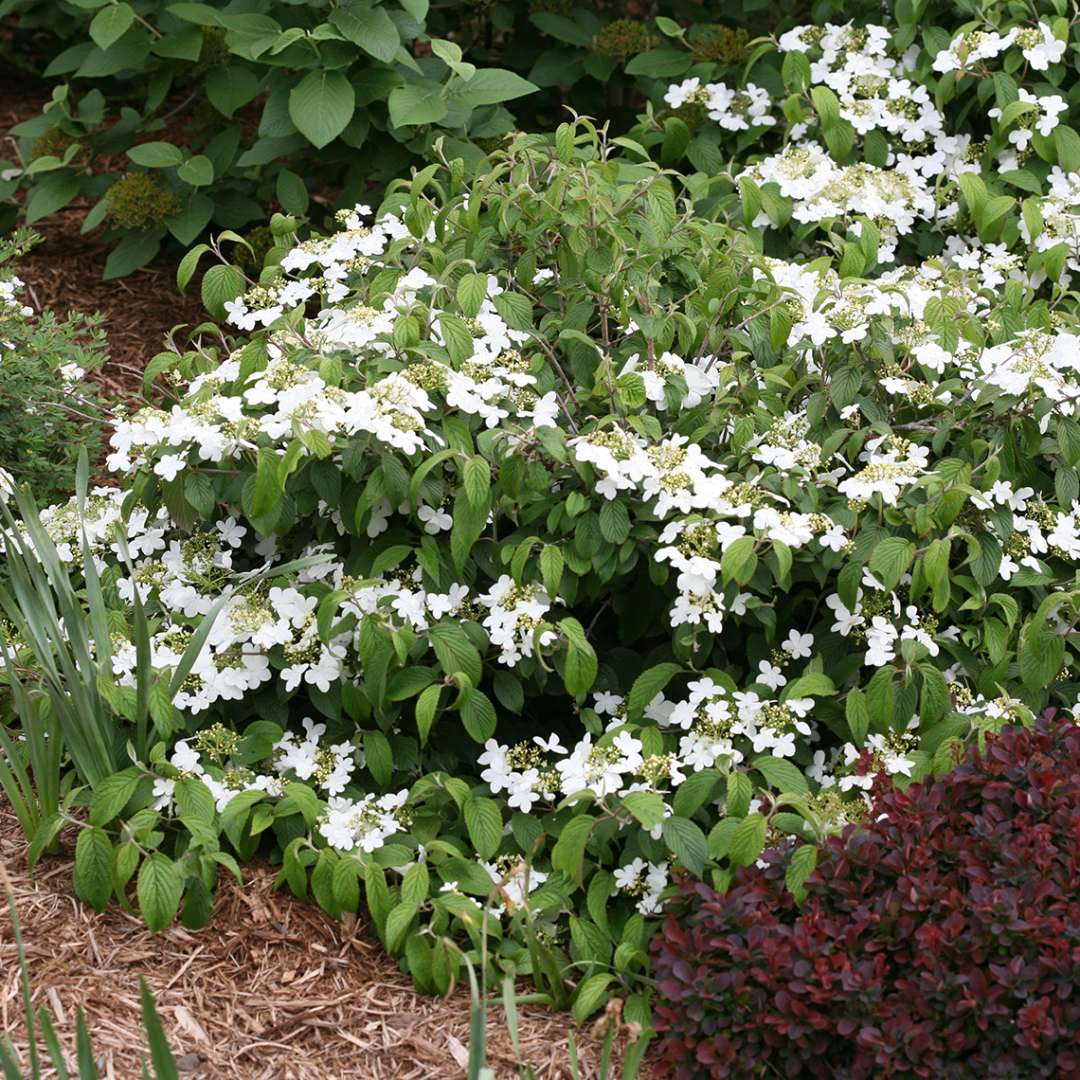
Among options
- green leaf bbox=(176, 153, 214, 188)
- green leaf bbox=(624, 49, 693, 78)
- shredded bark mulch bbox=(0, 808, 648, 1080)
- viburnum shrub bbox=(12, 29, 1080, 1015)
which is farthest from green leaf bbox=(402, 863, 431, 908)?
green leaf bbox=(624, 49, 693, 78)

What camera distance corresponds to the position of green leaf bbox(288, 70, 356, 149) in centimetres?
349

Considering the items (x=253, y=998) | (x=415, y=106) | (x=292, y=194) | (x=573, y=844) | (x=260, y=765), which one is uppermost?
(x=415, y=106)

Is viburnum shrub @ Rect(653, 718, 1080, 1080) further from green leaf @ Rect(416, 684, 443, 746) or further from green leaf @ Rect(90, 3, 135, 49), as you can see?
green leaf @ Rect(90, 3, 135, 49)

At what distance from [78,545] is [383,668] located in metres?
0.89

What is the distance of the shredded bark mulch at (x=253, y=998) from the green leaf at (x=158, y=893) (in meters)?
0.07

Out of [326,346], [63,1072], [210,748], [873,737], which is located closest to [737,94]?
[326,346]

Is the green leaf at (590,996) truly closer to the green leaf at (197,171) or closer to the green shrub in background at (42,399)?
the green shrub in background at (42,399)

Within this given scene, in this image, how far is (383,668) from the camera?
7.92 feet

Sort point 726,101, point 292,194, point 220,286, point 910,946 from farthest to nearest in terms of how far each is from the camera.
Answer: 1. point 726,101
2. point 292,194
3. point 220,286
4. point 910,946

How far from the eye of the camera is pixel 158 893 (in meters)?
2.29

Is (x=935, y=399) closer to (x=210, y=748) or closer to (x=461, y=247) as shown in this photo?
(x=461, y=247)

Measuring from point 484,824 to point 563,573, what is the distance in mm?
445

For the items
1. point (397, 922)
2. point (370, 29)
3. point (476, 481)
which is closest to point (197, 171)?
point (370, 29)

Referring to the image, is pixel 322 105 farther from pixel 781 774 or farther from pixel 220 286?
pixel 781 774
